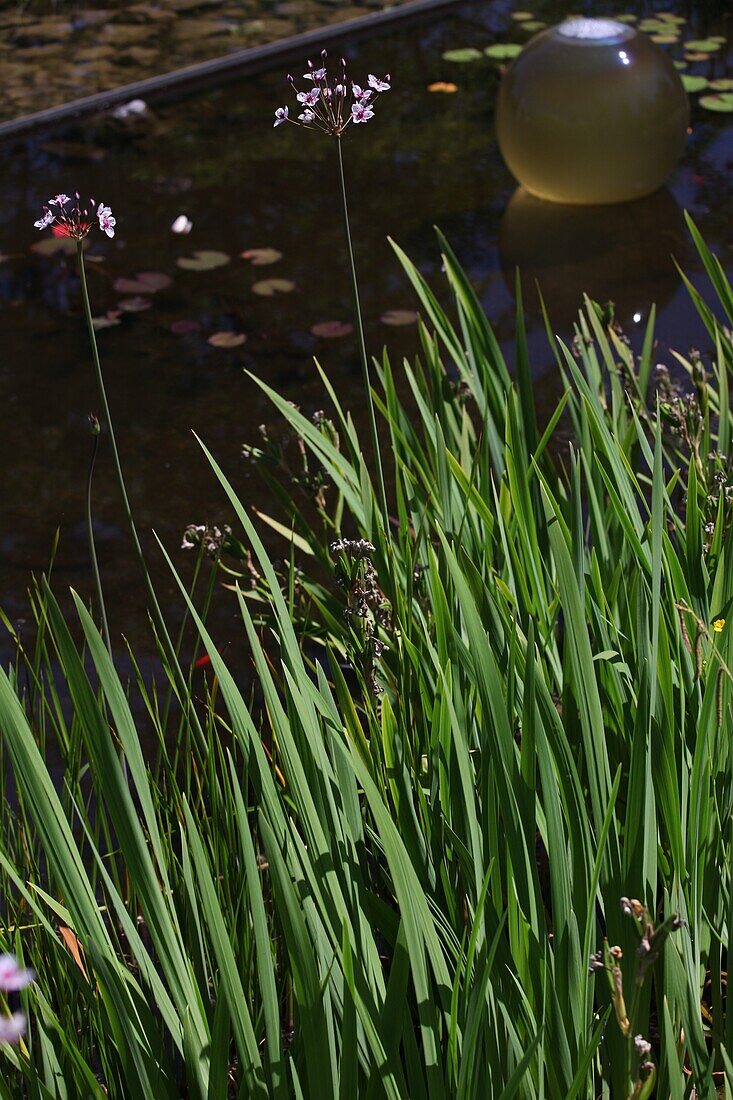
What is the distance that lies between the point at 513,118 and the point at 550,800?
3079 millimetres

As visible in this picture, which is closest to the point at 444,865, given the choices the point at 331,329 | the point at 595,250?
Result: the point at 331,329

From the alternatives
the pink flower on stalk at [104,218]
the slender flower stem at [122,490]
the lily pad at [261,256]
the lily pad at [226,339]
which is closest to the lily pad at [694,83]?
the lily pad at [261,256]

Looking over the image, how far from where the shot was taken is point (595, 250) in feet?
12.0

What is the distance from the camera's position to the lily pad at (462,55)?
213 inches

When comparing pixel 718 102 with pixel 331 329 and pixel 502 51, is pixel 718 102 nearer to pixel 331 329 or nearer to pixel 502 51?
pixel 502 51

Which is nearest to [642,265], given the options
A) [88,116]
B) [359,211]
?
[359,211]

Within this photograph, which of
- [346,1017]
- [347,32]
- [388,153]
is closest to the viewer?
[346,1017]

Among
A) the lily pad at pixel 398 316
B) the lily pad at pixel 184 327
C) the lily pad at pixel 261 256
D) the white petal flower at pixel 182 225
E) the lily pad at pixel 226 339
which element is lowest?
the lily pad at pixel 226 339

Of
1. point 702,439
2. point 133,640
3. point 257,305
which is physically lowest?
point 133,640

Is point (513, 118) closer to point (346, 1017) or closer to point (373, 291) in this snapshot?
point (373, 291)

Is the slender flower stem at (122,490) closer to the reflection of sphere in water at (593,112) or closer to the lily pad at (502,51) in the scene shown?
the reflection of sphere in water at (593,112)

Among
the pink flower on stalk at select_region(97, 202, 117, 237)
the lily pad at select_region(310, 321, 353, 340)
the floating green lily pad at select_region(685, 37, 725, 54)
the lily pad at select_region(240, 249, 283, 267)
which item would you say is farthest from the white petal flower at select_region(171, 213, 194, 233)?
the pink flower on stalk at select_region(97, 202, 117, 237)

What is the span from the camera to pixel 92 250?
3.94m

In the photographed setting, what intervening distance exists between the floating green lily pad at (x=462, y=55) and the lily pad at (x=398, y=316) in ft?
7.95
